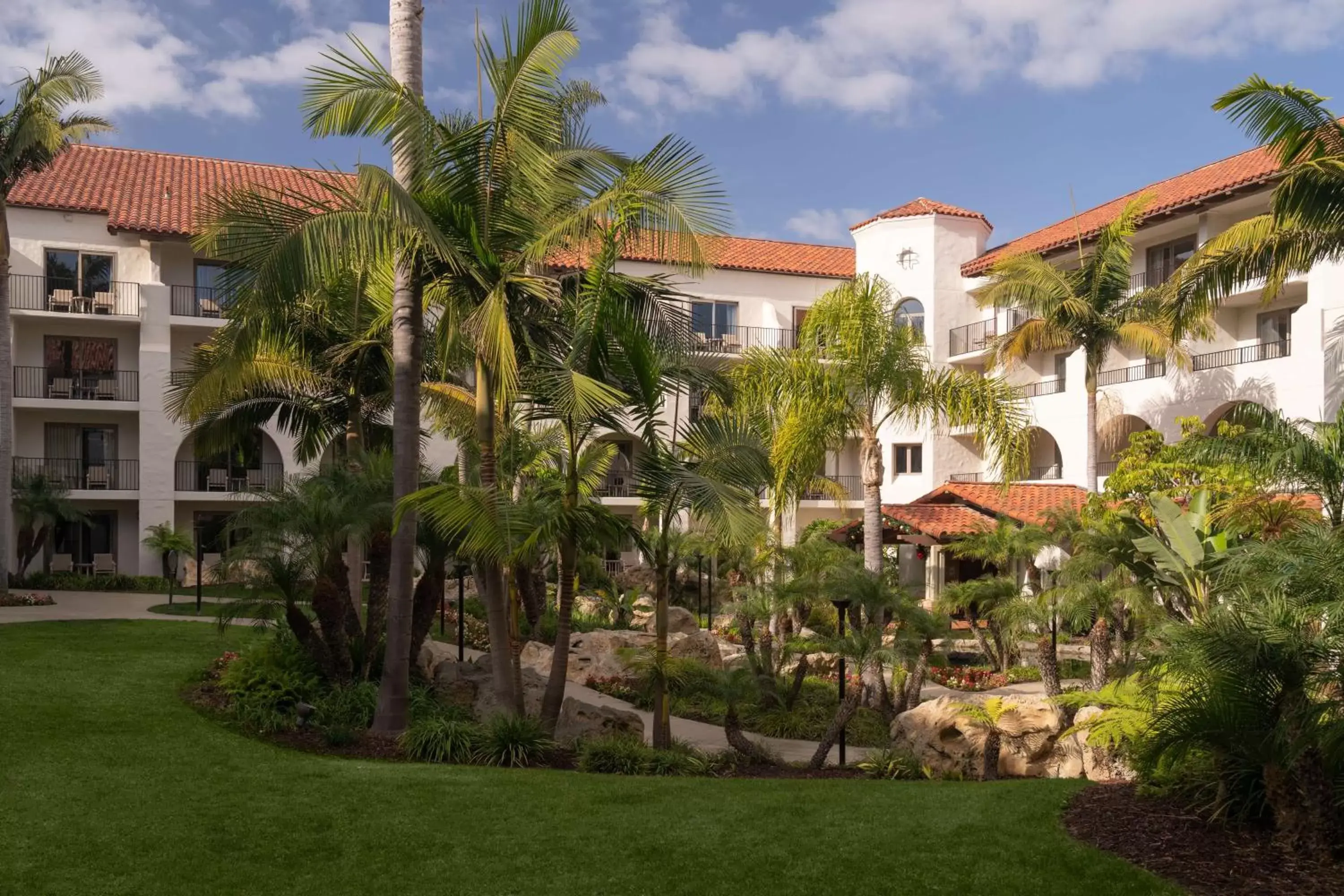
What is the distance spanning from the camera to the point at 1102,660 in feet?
50.3

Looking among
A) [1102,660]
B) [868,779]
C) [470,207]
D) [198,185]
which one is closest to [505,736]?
[868,779]

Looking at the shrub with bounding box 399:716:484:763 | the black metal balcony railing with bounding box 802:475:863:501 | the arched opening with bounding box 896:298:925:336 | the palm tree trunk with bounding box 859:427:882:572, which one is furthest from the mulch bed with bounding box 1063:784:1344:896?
the arched opening with bounding box 896:298:925:336

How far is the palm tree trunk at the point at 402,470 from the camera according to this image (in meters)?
11.4

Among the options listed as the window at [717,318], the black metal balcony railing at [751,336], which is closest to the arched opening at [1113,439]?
the black metal balcony railing at [751,336]

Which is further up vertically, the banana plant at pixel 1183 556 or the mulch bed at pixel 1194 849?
the banana plant at pixel 1183 556

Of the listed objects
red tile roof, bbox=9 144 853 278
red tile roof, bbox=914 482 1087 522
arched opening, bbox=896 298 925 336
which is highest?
red tile roof, bbox=9 144 853 278

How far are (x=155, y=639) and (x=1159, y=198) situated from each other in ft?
82.5

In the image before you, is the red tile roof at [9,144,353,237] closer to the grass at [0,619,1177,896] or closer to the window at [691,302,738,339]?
the window at [691,302,738,339]

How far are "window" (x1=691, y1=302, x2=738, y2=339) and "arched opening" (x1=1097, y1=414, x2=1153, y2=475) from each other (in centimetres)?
1190

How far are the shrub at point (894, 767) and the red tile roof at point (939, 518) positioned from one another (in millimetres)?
13439

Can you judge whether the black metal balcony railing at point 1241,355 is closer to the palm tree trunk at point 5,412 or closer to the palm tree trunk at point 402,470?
the palm tree trunk at point 402,470

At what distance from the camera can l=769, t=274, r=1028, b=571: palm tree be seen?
54.8ft

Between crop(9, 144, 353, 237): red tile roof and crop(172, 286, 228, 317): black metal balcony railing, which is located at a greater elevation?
crop(9, 144, 353, 237): red tile roof

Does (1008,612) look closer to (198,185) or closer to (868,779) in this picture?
(868,779)
